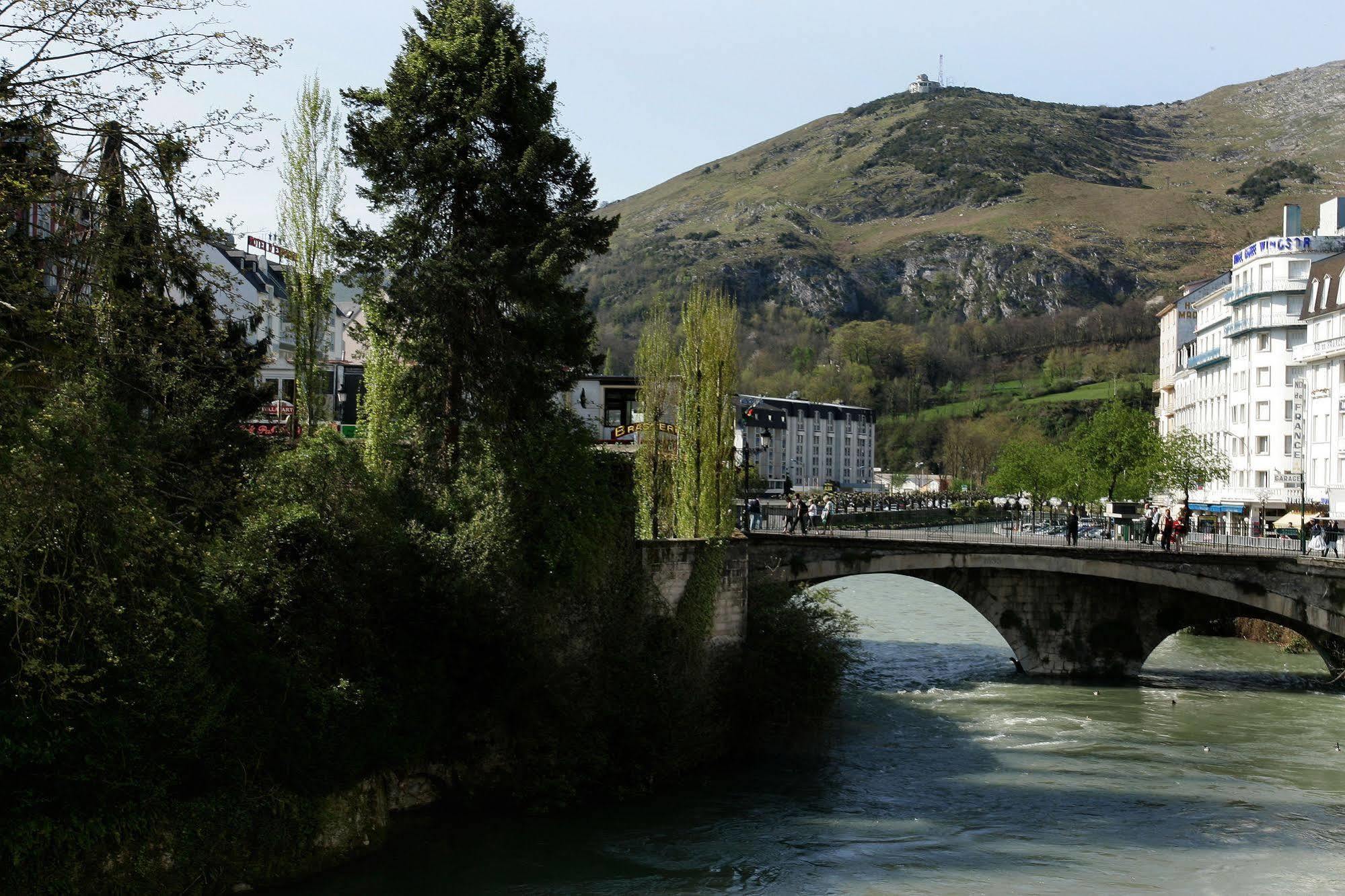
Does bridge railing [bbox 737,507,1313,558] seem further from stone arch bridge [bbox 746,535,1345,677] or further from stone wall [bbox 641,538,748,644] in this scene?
stone wall [bbox 641,538,748,644]

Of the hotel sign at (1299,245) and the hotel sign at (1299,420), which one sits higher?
the hotel sign at (1299,245)

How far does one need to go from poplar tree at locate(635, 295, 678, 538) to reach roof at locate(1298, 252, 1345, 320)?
32488 millimetres

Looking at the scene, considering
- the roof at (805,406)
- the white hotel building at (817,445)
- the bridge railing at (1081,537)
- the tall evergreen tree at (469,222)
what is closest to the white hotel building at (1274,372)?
the bridge railing at (1081,537)

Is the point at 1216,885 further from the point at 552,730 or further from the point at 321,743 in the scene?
the point at 321,743

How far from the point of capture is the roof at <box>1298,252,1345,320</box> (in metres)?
55.1

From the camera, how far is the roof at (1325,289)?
5512cm

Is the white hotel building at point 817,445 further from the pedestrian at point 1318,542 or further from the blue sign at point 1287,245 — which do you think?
the pedestrian at point 1318,542

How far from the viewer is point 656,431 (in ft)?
112

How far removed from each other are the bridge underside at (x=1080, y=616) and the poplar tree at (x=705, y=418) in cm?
964

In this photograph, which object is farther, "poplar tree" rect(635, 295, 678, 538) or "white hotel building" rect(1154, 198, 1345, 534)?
"white hotel building" rect(1154, 198, 1345, 534)

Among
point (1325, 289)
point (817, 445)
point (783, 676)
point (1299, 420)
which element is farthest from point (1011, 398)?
point (783, 676)

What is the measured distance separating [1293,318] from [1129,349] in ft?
356

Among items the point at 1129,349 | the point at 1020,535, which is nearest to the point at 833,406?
the point at 1129,349

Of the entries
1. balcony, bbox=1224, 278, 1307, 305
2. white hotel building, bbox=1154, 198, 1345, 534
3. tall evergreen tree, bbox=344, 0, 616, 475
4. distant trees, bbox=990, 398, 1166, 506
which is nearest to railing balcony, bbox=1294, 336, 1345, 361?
white hotel building, bbox=1154, 198, 1345, 534
